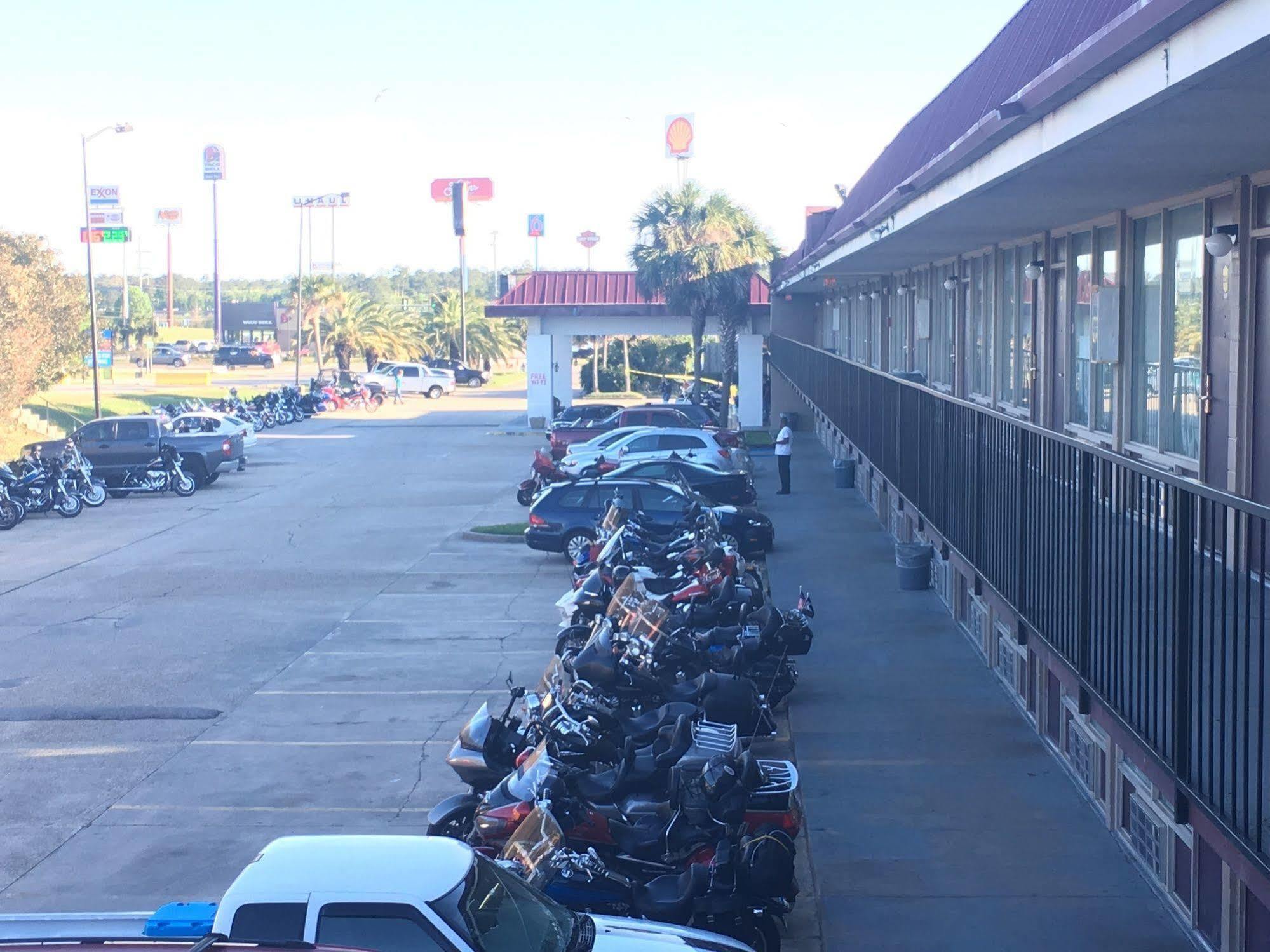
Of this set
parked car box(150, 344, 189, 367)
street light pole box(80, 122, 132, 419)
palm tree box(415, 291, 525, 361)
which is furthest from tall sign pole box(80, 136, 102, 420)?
parked car box(150, 344, 189, 367)

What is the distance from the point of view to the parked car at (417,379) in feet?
230

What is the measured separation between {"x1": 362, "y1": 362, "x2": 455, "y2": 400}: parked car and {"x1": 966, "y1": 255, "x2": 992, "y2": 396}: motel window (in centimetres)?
5066

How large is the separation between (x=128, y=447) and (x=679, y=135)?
43.2m

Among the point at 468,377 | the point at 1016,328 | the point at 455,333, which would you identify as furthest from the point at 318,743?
the point at 455,333

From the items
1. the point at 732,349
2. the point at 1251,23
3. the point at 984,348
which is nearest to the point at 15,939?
the point at 1251,23

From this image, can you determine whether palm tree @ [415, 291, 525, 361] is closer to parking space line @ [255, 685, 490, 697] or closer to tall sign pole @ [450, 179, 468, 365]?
tall sign pole @ [450, 179, 468, 365]

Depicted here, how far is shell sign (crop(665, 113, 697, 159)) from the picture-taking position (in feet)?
228

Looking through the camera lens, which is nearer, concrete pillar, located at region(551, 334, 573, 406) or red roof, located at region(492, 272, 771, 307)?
red roof, located at region(492, 272, 771, 307)

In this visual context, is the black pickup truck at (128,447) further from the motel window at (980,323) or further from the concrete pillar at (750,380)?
the motel window at (980,323)

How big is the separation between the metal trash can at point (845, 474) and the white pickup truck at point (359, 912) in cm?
2438

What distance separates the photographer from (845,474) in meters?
30.2

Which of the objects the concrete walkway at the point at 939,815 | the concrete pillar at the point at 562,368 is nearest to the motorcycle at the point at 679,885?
the concrete walkway at the point at 939,815

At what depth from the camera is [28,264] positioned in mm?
46469

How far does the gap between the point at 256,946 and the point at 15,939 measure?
3.44 ft
